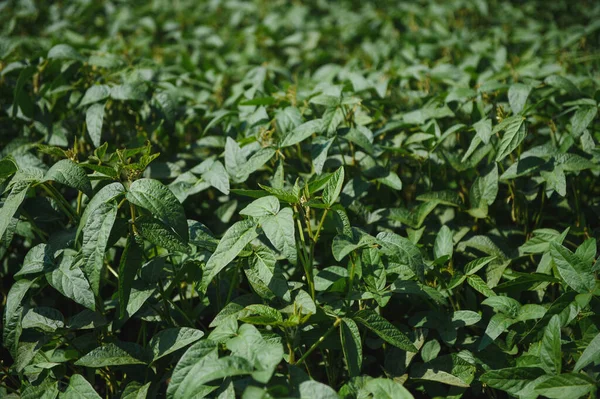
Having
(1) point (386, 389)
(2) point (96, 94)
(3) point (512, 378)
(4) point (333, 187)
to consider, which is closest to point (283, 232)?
(4) point (333, 187)

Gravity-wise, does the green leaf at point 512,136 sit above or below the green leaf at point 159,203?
above

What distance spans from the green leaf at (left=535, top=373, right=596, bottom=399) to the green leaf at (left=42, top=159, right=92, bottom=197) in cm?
137

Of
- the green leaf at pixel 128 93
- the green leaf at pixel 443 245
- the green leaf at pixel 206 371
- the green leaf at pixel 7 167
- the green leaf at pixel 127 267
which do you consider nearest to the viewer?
the green leaf at pixel 206 371

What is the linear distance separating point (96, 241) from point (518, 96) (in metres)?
1.65

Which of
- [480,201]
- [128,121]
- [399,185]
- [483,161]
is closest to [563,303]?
[480,201]

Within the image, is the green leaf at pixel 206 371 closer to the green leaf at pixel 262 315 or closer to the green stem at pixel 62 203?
the green leaf at pixel 262 315

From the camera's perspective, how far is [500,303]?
1.50 m

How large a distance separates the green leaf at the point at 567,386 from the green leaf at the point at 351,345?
1.54 feet

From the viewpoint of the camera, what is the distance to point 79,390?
4.75 ft

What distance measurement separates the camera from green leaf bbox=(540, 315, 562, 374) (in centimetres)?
130

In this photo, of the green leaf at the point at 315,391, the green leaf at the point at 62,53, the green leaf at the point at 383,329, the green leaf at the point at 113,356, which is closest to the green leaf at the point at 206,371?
the green leaf at the point at 315,391

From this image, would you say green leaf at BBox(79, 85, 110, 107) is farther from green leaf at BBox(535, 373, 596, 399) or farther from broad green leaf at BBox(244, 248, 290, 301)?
green leaf at BBox(535, 373, 596, 399)

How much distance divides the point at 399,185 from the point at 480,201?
1.11 ft

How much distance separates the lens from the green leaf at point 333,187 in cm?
146
